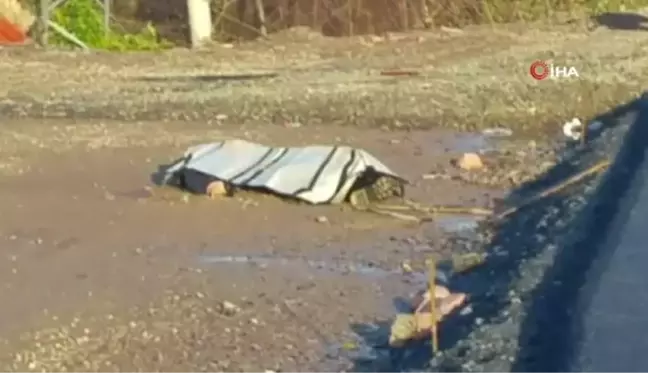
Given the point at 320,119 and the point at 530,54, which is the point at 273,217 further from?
the point at 530,54

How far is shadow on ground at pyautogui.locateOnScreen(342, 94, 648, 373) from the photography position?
18.0ft

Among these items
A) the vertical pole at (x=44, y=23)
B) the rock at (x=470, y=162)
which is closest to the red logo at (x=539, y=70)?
the rock at (x=470, y=162)

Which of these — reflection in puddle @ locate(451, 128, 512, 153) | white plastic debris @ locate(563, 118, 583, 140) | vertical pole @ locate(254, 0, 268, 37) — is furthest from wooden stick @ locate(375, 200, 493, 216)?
vertical pole @ locate(254, 0, 268, 37)

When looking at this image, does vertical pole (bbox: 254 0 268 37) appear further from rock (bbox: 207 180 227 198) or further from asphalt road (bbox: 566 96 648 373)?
asphalt road (bbox: 566 96 648 373)

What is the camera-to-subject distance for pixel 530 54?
61.0ft

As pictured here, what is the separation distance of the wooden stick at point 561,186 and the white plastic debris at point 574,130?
8.28 ft

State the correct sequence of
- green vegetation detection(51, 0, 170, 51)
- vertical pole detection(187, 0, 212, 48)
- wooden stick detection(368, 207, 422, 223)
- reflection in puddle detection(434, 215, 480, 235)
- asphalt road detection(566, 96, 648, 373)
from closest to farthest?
asphalt road detection(566, 96, 648, 373), reflection in puddle detection(434, 215, 480, 235), wooden stick detection(368, 207, 422, 223), vertical pole detection(187, 0, 212, 48), green vegetation detection(51, 0, 170, 51)

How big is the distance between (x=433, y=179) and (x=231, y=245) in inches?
103

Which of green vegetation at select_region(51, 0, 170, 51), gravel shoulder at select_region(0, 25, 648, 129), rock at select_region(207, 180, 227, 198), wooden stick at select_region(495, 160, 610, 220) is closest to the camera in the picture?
wooden stick at select_region(495, 160, 610, 220)

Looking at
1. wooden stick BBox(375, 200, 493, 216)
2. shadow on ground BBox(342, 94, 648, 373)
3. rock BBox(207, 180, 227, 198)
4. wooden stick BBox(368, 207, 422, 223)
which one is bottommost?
wooden stick BBox(375, 200, 493, 216)

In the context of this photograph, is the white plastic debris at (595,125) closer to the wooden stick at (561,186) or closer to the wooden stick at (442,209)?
the wooden stick at (561,186)

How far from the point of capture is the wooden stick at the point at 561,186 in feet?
30.7

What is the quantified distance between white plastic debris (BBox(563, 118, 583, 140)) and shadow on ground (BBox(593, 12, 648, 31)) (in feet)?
30.1

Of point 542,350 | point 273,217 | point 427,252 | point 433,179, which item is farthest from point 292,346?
point 433,179
